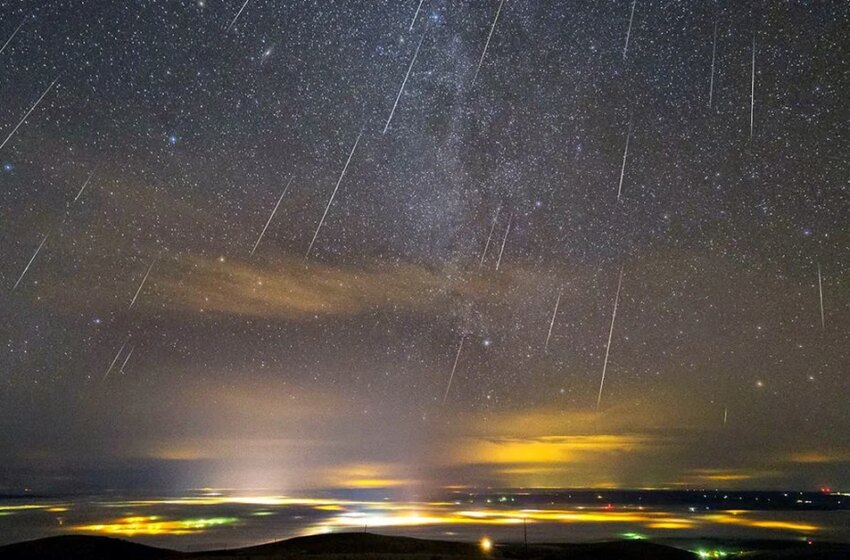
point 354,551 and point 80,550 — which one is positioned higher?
point 354,551

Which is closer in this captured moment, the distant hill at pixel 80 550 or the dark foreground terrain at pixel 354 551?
the dark foreground terrain at pixel 354 551

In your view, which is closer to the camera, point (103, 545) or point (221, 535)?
point (103, 545)

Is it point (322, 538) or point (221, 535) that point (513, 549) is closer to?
point (322, 538)

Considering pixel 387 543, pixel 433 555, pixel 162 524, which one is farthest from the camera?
pixel 162 524

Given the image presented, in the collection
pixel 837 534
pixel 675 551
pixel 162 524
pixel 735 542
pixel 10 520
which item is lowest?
pixel 10 520

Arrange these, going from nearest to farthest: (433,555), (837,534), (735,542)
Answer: (433,555) < (735,542) < (837,534)

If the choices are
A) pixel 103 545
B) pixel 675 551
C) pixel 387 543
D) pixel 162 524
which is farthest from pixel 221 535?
pixel 675 551

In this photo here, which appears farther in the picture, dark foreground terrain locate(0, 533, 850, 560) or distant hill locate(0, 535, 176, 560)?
distant hill locate(0, 535, 176, 560)

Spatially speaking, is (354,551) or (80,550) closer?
(354,551)
